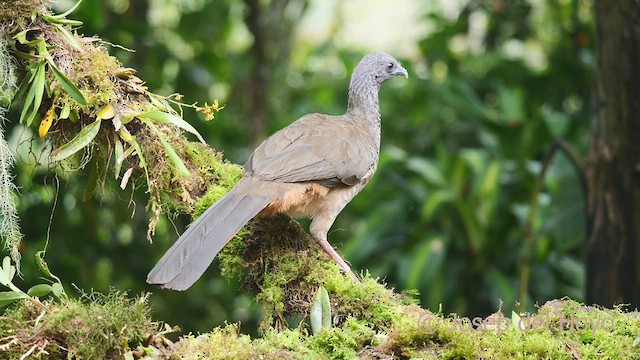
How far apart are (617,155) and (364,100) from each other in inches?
55.6

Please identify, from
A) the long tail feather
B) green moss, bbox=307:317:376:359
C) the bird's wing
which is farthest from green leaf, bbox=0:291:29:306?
the bird's wing

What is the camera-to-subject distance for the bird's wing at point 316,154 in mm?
3502

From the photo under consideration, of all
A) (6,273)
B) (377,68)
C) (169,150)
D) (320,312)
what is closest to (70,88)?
(169,150)

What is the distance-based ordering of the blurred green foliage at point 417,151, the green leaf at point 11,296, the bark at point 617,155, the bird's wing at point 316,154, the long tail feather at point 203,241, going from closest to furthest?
the green leaf at point 11,296 < the long tail feather at point 203,241 < the bird's wing at point 316,154 < the bark at point 617,155 < the blurred green foliage at point 417,151

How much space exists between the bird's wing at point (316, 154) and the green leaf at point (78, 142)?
74 centimetres

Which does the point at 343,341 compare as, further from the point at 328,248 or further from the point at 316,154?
the point at 316,154

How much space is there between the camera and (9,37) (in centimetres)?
291

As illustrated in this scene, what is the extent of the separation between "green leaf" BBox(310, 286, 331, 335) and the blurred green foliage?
250cm

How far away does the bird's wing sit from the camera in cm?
350

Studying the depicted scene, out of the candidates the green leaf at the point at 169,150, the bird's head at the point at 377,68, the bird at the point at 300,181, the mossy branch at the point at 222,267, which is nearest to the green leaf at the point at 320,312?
the mossy branch at the point at 222,267

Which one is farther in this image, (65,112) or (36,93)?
(65,112)

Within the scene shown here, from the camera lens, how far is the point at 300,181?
3.54 meters

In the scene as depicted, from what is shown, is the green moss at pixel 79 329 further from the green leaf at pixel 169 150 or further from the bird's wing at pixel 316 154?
the bird's wing at pixel 316 154

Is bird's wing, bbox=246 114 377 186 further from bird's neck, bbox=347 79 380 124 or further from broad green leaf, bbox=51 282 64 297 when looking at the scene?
broad green leaf, bbox=51 282 64 297
